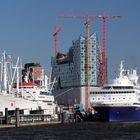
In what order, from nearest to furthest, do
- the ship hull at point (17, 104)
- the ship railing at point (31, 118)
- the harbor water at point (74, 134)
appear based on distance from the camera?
the harbor water at point (74, 134) → the ship railing at point (31, 118) → the ship hull at point (17, 104)

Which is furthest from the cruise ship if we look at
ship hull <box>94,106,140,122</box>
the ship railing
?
the ship railing

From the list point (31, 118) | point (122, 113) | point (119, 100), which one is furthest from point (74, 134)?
point (119, 100)

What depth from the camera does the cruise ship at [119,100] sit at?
535 feet

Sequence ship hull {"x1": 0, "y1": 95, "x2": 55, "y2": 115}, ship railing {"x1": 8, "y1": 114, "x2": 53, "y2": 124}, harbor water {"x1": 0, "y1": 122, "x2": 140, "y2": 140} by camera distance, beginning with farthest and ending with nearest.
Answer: ship hull {"x1": 0, "y1": 95, "x2": 55, "y2": 115} < ship railing {"x1": 8, "y1": 114, "x2": 53, "y2": 124} < harbor water {"x1": 0, "y1": 122, "x2": 140, "y2": 140}

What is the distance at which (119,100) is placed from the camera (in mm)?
169750

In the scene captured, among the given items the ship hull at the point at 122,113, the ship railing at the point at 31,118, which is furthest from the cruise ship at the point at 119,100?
the ship railing at the point at 31,118

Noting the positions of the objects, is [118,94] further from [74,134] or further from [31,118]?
[74,134]

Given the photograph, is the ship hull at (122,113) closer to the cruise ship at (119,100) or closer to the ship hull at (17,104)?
the cruise ship at (119,100)

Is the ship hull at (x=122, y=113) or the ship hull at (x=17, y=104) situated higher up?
the ship hull at (x=17, y=104)

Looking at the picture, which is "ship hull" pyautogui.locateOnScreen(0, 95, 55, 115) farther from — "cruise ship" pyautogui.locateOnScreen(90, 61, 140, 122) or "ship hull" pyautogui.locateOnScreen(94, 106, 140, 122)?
"ship hull" pyautogui.locateOnScreen(94, 106, 140, 122)

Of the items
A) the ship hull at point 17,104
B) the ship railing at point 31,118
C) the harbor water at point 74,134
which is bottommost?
the harbor water at point 74,134

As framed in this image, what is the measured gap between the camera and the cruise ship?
163 metres

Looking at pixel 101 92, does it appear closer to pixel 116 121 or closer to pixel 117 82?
pixel 117 82

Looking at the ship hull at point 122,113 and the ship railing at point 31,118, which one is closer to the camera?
the ship railing at point 31,118
